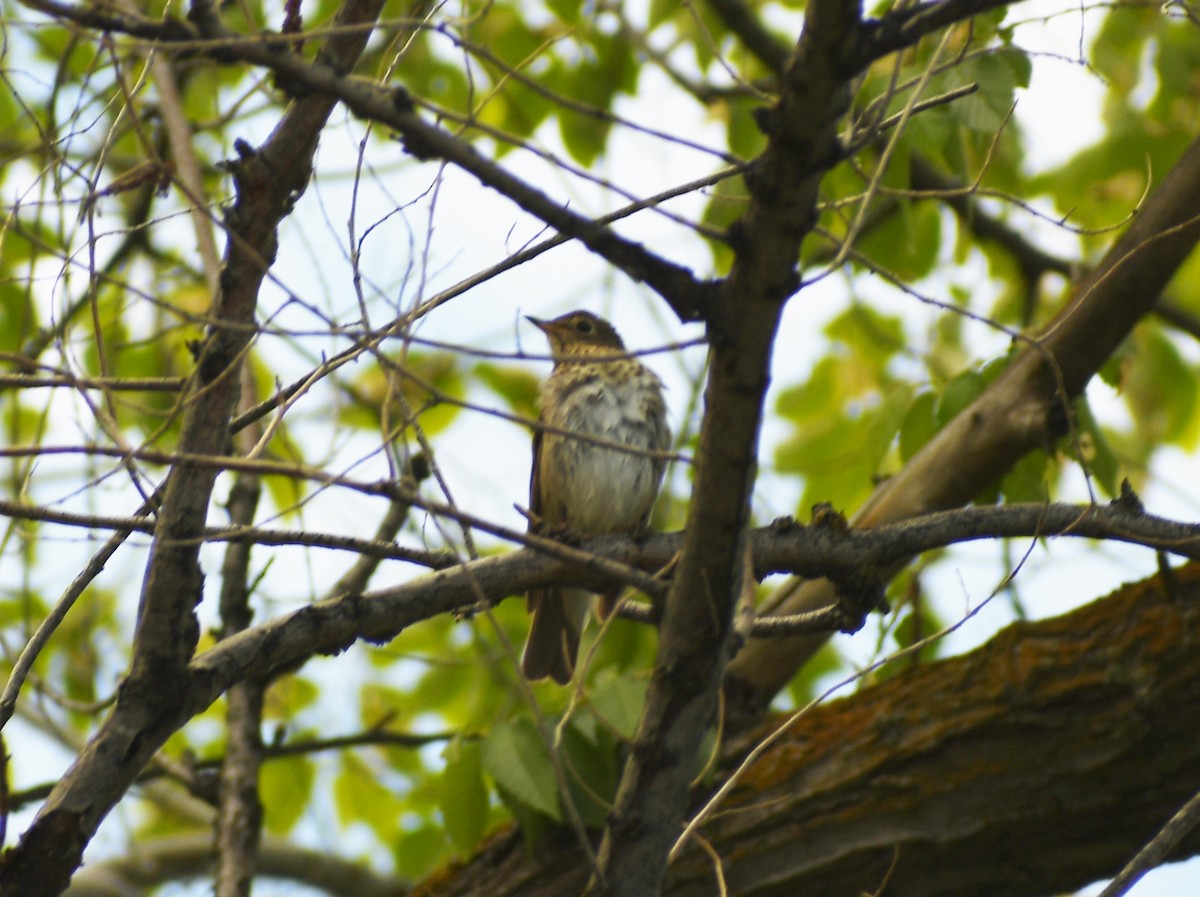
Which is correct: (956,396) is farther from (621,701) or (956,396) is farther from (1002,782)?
(621,701)

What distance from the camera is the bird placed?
5238 mm

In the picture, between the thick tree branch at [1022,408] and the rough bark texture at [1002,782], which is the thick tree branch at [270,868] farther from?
the thick tree branch at [1022,408]

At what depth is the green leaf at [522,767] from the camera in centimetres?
387

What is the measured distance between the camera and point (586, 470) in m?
5.31

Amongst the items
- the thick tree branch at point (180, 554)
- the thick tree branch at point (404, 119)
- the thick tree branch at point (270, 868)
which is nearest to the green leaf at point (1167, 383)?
the thick tree branch at point (270, 868)

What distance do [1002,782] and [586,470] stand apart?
1989 mm

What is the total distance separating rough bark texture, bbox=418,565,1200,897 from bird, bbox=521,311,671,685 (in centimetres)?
107

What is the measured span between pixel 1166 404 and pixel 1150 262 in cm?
245

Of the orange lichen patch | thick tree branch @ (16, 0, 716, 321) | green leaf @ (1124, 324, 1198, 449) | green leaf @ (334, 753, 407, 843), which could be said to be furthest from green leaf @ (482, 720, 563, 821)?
green leaf @ (1124, 324, 1198, 449)

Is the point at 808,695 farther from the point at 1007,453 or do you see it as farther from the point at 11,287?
the point at 11,287

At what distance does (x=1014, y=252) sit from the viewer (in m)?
6.61

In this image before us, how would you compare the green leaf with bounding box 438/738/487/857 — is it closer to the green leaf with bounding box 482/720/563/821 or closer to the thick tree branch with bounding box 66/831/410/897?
the green leaf with bounding box 482/720/563/821

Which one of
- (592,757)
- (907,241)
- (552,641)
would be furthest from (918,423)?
(552,641)

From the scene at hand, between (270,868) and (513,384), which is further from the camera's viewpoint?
(513,384)
